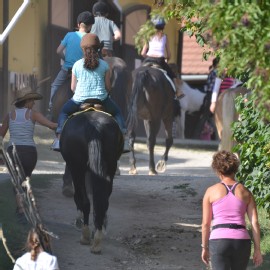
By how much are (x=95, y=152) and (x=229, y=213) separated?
2.88 metres

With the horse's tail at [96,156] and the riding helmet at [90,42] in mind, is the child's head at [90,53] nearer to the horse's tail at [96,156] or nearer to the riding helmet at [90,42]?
the riding helmet at [90,42]

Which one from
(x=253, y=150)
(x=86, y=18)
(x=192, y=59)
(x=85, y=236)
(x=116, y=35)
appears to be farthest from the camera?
(x=192, y=59)

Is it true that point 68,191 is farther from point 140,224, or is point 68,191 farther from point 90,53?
point 90,53

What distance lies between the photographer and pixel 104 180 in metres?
11.5

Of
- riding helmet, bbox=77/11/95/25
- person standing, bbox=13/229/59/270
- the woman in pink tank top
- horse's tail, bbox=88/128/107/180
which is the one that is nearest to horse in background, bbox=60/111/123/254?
horse's tail, bbox=88/128/107/180

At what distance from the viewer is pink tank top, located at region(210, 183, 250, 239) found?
344 inches

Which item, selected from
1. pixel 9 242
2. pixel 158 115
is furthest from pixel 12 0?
pixel 9 242

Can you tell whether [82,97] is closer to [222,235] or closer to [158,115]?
[222,235]

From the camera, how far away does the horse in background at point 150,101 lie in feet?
58.9

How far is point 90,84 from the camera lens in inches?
475

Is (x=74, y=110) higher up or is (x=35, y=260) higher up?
(x=74, y=110)

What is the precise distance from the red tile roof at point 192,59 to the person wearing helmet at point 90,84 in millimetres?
20358

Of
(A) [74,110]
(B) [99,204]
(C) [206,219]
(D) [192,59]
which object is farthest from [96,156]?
(D) [192,59]

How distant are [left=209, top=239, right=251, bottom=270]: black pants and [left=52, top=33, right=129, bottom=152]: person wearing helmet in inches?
138
